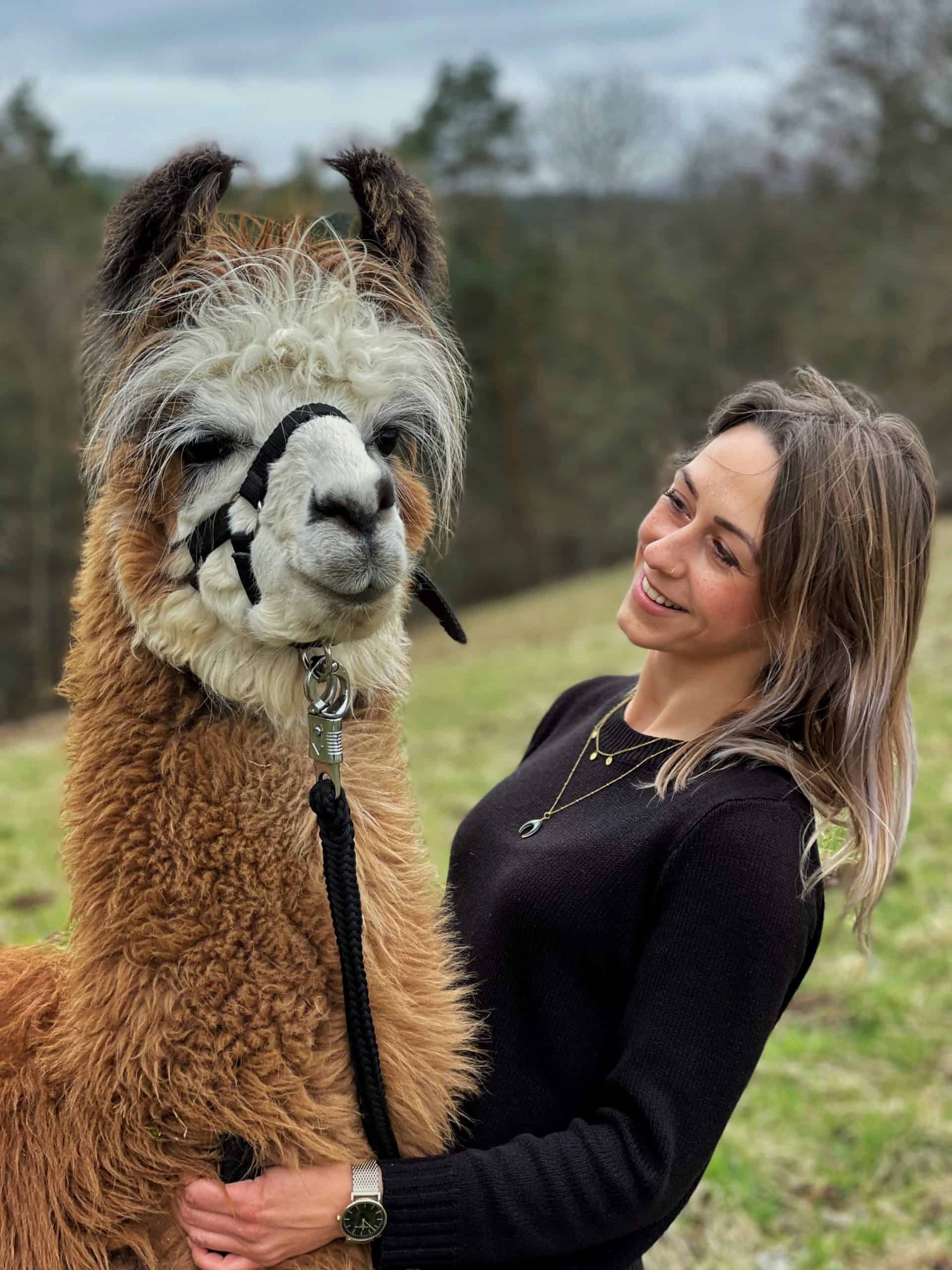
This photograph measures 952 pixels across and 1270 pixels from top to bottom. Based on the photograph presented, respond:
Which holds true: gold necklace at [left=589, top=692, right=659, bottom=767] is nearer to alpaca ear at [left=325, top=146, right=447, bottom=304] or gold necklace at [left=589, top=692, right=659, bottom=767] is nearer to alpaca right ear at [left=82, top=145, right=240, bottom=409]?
alpaca ear at [left=325, top=146, right=447, bottom=304]

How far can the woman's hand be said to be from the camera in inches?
55.3

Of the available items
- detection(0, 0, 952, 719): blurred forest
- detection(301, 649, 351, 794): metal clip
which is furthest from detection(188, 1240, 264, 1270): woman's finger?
detection(0, 0, 952, 719): blurred forest

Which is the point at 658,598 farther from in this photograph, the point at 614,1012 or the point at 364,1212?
the point at 364,1212

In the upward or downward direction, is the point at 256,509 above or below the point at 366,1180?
above

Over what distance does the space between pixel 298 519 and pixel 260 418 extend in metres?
0.18

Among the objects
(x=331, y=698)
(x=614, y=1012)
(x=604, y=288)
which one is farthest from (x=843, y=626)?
(x=604, y=288)

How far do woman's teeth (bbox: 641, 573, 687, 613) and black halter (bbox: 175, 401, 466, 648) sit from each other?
1.75 ft

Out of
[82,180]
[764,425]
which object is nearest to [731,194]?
[82,180]

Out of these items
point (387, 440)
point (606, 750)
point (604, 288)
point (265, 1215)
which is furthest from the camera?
point (604, 288)

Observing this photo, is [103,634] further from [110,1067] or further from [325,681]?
[110,1067]

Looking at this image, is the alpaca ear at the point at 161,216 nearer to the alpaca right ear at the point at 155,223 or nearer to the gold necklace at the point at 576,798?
the alpaca right ear at the point at 155,223

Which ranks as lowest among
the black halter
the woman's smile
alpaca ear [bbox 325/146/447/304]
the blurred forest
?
the blurred forest

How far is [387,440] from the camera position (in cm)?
168

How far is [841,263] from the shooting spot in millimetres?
20391
